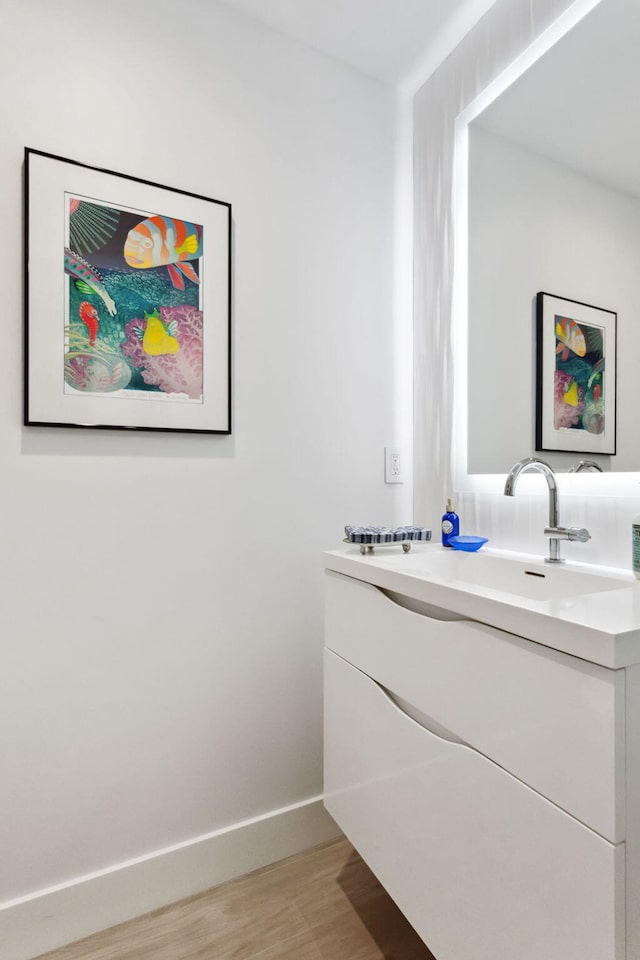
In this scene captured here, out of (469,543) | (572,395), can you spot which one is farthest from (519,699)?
(572,395)

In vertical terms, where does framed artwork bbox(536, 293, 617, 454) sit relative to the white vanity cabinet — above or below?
above

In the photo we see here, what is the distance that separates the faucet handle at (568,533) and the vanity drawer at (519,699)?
372mm

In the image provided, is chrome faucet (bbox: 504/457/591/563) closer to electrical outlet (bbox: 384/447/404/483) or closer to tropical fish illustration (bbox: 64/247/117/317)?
electrical outlet (bbox: 384/447/404/483)

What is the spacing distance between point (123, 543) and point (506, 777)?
993 millimetres

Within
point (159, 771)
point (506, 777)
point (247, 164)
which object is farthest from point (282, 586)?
point (247, 164)

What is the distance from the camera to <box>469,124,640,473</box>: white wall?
1.15 m

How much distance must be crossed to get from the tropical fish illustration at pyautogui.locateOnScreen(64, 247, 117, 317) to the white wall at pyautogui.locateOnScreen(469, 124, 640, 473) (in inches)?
40.0

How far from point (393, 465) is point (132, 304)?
0.92m

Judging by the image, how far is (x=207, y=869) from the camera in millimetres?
1396

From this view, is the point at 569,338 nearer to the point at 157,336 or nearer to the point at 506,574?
the point at 506,574

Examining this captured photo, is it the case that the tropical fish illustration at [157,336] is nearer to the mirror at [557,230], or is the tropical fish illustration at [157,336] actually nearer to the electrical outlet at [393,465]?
the electrical outlet at [393,465]

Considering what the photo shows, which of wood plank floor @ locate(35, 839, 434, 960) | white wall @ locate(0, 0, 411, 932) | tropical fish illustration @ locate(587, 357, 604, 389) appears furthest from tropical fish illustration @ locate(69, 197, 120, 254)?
wood plank floor @ locate(35, 839, 434, 960)

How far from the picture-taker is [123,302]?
4.24ft

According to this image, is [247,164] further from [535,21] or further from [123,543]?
[123,543]
